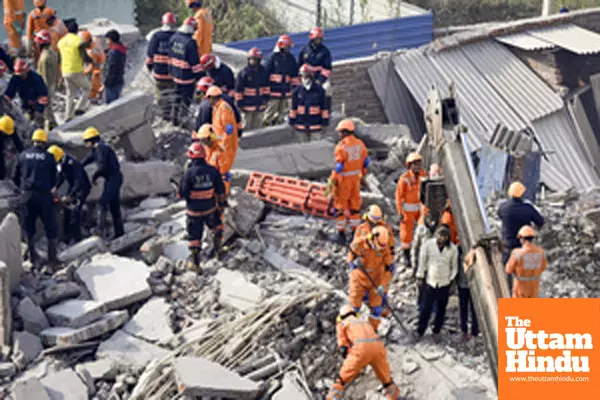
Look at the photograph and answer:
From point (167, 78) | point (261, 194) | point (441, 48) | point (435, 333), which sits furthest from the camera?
point (441, 48)

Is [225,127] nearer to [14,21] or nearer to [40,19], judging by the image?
[40,19]

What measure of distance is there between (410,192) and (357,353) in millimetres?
3116

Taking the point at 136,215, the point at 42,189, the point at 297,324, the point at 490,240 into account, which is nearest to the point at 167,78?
the point at 136,215

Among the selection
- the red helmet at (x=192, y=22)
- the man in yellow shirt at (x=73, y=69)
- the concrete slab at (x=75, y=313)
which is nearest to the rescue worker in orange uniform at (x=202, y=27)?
the red helmet at (x=192, y=22)

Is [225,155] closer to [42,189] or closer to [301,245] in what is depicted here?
[301,245]

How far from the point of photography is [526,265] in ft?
32.8

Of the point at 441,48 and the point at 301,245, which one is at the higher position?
the point at 441,48

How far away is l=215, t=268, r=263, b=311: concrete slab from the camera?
10461mm

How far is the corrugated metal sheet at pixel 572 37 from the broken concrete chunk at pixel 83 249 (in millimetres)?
11470

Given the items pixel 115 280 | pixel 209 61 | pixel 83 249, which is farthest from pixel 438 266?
A: pixel 209 61

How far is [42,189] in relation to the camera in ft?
36.5

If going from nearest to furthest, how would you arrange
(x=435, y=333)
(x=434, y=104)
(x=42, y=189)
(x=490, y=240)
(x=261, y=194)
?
(x=490, y=240) < (x=434, y=104) < (x=435, y=333) < (x=42, y=189) < (x=261, y=194)

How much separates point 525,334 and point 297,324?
8.76ft

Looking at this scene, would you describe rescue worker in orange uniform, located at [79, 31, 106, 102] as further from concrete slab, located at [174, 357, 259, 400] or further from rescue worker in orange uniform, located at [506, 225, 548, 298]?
rescue worker in orange uniform, located at [506, 225, 548, 298]
